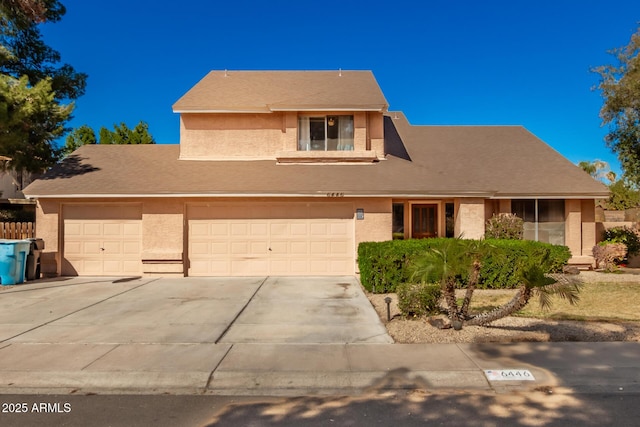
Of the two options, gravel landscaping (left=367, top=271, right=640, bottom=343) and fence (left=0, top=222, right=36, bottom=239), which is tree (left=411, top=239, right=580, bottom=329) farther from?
fence (left=0, top=222, right=36, bottom=239)

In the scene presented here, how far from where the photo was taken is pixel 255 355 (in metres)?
5.85

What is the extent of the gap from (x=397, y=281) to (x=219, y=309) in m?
4.63

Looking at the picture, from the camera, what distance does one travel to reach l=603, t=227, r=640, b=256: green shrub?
1449 cm

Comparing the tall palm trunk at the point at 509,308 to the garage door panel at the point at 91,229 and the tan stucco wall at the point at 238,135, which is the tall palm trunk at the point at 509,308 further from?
the garage door panel at the point at 91,229

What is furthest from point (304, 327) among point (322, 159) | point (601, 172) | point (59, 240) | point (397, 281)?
point (601, 172)

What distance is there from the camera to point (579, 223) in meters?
14.2

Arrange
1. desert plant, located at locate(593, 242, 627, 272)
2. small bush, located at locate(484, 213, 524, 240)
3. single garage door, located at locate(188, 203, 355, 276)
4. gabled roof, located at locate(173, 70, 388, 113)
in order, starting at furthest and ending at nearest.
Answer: gabled roof, located at locate(173, 70, 388, 113) → desert plant, located at locate(593, 242, 627, 272) → small bush, located at locate(484, 213, 524, 240) → single garage door, located at locate(188, 203, 355, 276)

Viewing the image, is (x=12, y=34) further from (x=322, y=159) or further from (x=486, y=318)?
(x=486, y=318)

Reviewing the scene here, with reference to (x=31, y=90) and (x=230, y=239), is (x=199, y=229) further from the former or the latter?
(x=31, y=90)

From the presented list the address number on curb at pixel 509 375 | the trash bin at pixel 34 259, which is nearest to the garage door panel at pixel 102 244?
the trash bin at pixel 34 259

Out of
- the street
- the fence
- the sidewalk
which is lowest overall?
the street

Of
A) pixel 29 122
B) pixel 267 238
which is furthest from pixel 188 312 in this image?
pixel 29 122

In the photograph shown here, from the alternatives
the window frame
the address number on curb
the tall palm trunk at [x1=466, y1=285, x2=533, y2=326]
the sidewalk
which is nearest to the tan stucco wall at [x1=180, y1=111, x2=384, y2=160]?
the window frame

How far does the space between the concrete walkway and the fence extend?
4982 millimetres
